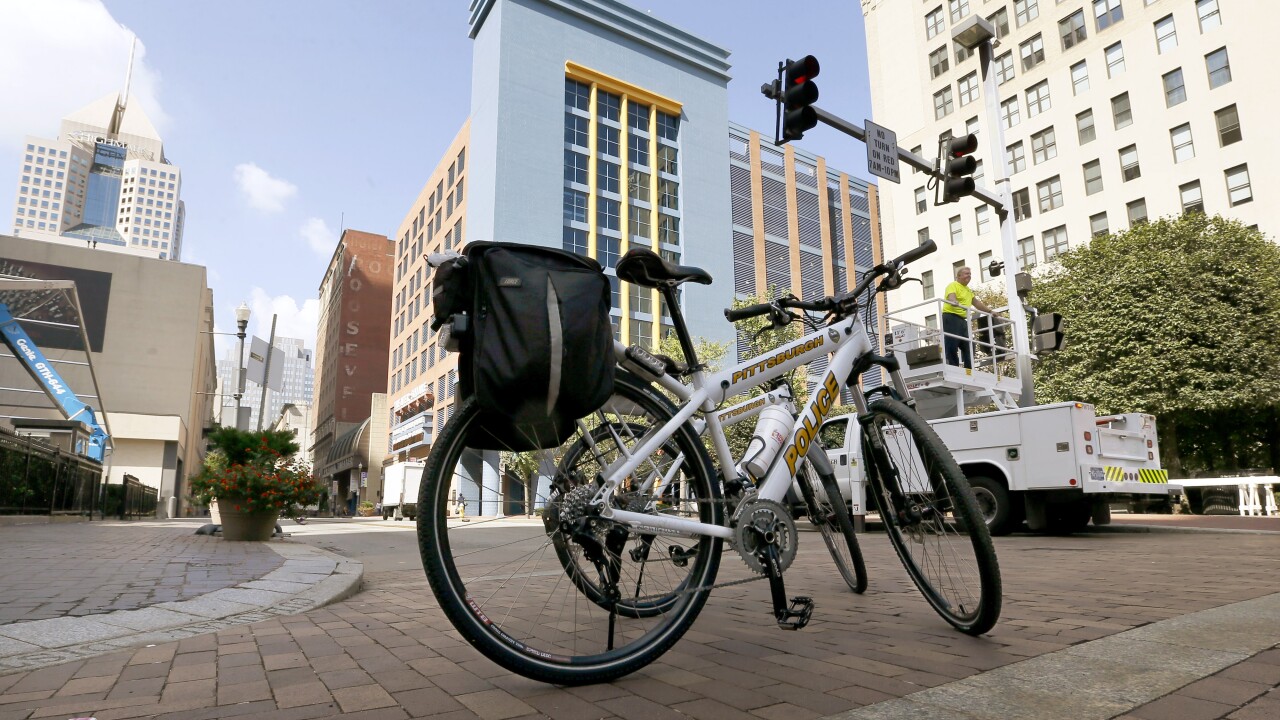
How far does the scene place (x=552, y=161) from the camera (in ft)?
155

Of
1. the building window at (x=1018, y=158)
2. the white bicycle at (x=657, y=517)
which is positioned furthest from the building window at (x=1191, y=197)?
the white bicycle at (x=657, y=517)

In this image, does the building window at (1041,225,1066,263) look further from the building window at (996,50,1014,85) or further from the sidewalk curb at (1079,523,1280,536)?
the sidewalk curb at (1079,523,1280,536)

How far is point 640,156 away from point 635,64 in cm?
776

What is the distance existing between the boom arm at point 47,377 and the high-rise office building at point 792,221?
4027cm

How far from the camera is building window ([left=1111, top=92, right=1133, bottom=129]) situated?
35.2 meters

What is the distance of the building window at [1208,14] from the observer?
106 ft

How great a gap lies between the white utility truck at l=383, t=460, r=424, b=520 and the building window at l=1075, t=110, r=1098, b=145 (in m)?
35.5

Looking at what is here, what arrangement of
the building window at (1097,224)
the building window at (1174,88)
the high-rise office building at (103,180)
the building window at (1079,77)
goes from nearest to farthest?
the building window at (1174,88), the building window at (1097,224), the building window at (1079,77), the high-rise office building at (103,180)

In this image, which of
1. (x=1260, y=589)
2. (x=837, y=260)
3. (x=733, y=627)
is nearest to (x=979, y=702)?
(x=733, y=627)

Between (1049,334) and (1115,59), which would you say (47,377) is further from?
(1115,59)

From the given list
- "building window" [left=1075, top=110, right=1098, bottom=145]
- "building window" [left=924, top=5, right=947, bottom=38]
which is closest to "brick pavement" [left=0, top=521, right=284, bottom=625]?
"building window" [left=1075, top=110, right=1098, bottom=145]

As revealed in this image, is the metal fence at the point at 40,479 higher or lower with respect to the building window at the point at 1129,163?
lower

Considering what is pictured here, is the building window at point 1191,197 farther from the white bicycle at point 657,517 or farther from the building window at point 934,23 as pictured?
the white bicycle at point 657,517

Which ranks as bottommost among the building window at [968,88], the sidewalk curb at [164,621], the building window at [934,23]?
the sidewalk curb at [164,621]
